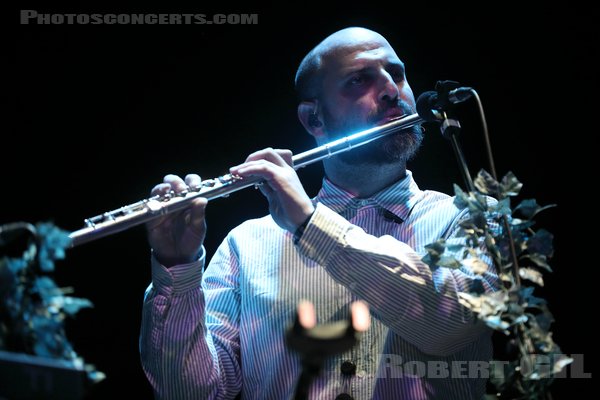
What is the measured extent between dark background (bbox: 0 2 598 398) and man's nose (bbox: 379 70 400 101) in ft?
1.57

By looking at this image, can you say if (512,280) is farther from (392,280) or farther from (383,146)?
(383,146)

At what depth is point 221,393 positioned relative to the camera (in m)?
2.13

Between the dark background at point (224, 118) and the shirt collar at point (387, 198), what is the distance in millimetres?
468

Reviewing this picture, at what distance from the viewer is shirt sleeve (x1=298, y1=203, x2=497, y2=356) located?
5.98 feet

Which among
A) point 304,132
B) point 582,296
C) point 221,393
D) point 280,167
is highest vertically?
point 304,132

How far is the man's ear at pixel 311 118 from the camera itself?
8.82 ft

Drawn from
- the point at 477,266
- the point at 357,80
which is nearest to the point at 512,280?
the point at 477,266

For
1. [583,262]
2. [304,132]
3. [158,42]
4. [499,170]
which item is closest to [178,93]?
[158,42]

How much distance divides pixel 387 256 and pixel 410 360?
0.37 metres

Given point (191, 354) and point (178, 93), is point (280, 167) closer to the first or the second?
point (191, 354)

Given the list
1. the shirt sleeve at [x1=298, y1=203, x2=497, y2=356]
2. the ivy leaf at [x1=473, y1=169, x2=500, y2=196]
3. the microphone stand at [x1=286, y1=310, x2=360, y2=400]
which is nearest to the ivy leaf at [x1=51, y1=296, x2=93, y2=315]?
the microphone stand at [x1=286, y1=310, x2=360, y2=400]

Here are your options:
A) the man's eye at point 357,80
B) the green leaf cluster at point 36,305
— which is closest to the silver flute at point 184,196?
the man's eye at point 357,80

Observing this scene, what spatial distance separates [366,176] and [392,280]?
756 mm

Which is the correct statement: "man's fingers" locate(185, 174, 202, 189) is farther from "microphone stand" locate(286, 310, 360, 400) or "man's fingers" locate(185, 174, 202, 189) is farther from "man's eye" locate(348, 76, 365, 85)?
"microphone stand" locate(286, 310, 360, 400)
